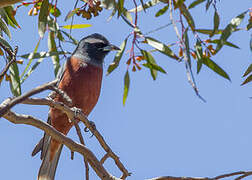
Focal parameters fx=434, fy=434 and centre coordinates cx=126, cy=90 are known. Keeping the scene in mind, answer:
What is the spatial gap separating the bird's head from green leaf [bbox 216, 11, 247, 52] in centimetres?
223

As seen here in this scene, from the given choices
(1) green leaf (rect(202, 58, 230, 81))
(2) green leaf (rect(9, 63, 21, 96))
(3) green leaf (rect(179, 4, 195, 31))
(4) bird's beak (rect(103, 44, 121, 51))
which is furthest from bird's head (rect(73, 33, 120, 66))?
(3) green leaf (rect(179, 4, 195, 31))

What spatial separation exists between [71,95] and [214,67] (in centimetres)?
175

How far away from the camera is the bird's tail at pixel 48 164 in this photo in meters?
4.43

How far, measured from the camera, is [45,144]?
4594mm

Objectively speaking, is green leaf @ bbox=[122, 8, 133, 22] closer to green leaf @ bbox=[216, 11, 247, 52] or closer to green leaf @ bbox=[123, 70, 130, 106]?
green leaf @ bbox=[123, 70, 130, 106]

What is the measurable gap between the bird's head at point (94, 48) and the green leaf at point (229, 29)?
2.23 m

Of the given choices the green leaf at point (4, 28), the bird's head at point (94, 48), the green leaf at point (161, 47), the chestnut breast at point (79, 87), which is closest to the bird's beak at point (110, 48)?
the bird's head at point (94, 48)

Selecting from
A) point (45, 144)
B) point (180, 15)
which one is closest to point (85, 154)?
point (180, 15)

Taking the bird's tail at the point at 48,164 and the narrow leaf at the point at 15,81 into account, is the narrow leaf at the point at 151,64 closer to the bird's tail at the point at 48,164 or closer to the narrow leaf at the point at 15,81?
the narrow leaf at the point at 15,81

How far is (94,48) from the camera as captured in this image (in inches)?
206

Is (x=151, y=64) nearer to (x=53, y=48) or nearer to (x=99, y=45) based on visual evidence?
(x=53, y=48)

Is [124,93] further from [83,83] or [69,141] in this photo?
[69,141]

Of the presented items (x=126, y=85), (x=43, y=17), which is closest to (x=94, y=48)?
(x=126, y=85)

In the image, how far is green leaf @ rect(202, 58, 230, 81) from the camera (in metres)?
3.18
